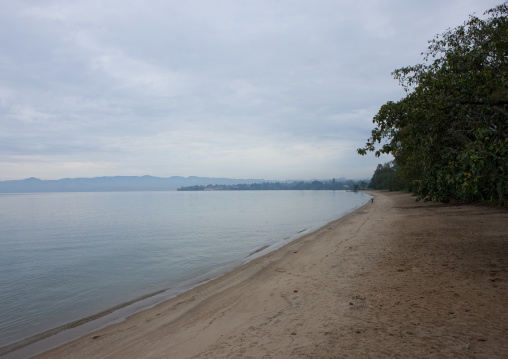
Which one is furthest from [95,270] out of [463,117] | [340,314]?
[463,117]

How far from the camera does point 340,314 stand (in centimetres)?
589

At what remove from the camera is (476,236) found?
13.4 metres

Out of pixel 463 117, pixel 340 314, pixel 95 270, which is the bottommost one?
pixel 95 270

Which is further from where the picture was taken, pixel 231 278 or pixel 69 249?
pixel 69 249

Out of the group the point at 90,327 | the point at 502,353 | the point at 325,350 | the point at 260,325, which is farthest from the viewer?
the point at 90,327

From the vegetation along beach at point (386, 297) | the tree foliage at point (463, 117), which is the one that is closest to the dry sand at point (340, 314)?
the vegetation along beach at point (386, 297)

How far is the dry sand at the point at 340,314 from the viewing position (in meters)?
4.61

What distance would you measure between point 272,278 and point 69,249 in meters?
17.1

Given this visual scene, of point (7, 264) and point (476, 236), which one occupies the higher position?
point (476, 236)

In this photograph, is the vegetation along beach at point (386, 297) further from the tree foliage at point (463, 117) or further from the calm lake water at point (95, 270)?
the calm lake water at point (95, 270)

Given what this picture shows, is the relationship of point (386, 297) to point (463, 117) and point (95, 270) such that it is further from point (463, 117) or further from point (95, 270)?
point (95, 270)

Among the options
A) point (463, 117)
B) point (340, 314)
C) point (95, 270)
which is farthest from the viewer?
point (95, 270)

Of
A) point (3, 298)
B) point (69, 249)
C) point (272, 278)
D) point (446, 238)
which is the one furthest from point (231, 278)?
point (69, 249)

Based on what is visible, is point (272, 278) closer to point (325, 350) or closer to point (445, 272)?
point (445, 272)
